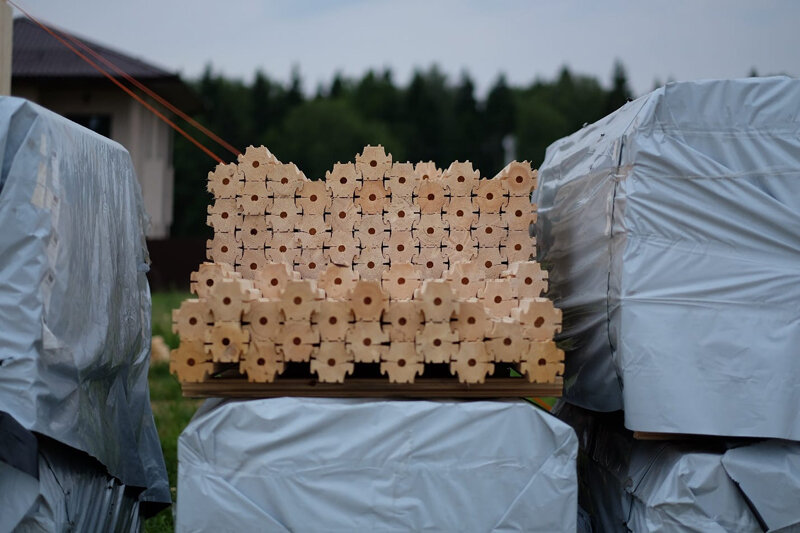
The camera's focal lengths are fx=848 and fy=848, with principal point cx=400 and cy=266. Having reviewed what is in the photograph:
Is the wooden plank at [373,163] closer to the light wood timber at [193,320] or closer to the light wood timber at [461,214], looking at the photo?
the light wood timber at [461,214]

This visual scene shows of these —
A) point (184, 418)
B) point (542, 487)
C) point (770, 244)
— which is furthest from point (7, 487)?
point (184, 418)

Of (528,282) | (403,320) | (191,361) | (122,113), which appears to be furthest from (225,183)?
(122,113)

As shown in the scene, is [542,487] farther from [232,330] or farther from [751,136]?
[751,136]

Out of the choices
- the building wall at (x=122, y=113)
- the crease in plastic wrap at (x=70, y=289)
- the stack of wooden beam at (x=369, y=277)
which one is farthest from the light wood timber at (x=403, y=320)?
the building wall at (x=122, y=113)

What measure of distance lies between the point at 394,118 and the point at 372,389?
38.6 meters

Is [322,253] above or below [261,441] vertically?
above

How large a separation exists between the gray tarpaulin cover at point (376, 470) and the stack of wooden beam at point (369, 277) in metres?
0.22

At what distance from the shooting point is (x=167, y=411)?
873cm

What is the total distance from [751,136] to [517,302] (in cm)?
135

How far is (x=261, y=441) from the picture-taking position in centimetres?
360

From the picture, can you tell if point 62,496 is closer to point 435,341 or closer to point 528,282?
point 435,341

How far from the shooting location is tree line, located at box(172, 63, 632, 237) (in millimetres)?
37250

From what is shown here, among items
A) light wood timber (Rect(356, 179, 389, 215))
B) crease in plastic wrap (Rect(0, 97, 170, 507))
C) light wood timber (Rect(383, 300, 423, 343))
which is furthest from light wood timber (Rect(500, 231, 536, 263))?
crease in plastic wrap (Rect(0, 97, 170, 507))

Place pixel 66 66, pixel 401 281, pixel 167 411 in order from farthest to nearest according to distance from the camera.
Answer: pixel 66 66
pixel 167 411
pixel 401 281
